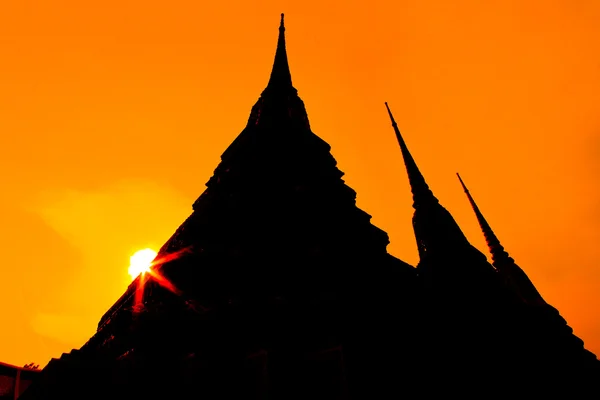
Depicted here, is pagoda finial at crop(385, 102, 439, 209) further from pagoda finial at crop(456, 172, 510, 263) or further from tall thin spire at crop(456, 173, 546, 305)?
pagoda finial at crop(456, 172, 510, 263)

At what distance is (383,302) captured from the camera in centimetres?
459

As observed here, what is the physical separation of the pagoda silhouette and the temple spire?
260cm

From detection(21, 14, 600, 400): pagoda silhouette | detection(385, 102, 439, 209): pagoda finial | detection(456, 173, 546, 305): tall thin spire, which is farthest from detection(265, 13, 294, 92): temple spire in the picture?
detection(456, 173, 546, 305): tall thin spire

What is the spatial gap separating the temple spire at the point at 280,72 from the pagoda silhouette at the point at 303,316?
2603 millimetres

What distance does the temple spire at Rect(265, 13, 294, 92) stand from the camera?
902cm

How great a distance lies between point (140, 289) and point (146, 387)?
7.64 feet

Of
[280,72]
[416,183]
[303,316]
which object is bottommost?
[303,316]

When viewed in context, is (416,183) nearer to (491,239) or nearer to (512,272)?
(512,272)

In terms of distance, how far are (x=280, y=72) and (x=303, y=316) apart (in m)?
7.38

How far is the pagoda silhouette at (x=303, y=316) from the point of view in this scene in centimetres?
398

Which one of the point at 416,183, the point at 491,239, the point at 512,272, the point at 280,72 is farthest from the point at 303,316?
the point at 491,239

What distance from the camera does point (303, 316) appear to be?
4.19 meters

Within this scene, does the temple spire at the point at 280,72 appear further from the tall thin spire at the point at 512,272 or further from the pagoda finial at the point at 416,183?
the tall thin spire at the point at 512,272

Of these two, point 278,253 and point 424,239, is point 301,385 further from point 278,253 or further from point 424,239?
point 424,239
